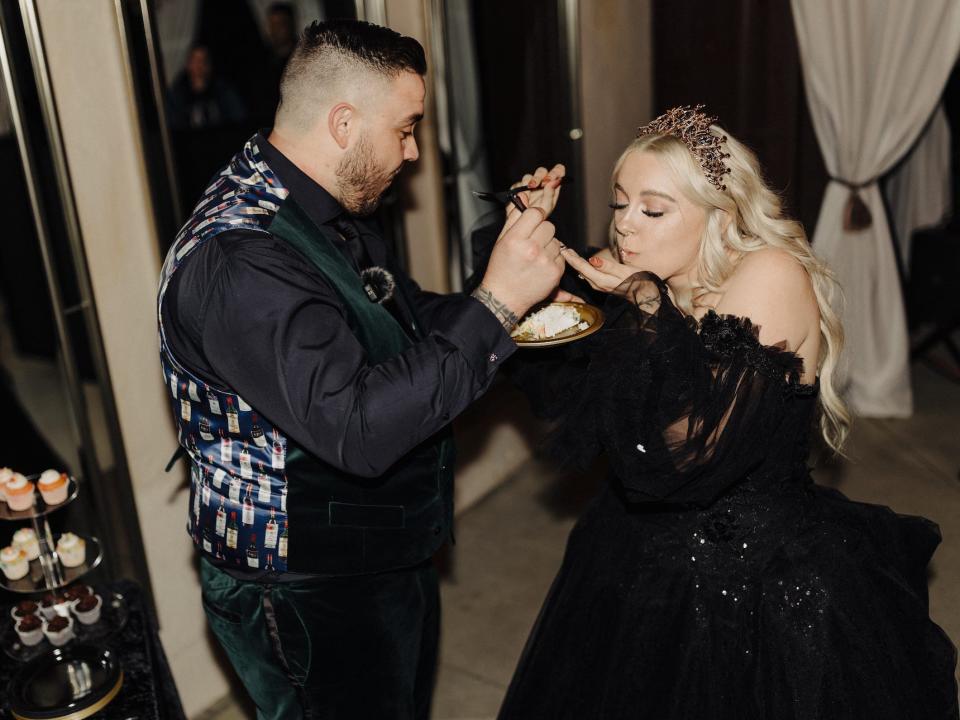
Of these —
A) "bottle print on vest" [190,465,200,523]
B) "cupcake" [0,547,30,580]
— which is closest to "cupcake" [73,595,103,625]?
"cupcake" [0,547,30,580]

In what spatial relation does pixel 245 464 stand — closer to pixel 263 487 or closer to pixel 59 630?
pixel 263 487

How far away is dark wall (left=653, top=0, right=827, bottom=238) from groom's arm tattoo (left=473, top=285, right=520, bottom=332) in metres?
2.92

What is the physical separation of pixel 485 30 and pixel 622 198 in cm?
193

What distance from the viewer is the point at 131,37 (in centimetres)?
237

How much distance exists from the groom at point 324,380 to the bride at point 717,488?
250 mm

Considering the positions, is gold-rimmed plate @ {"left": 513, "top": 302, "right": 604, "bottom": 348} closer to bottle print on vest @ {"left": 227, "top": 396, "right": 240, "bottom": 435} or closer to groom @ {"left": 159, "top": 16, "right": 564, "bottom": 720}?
groom @ {"left": 159, "top": 16, "right": 564, "bottom": 720}

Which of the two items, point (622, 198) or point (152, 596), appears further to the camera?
point (152, 596)

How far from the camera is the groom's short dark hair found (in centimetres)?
174

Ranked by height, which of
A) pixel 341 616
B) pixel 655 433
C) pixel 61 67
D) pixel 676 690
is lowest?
pixel 676 690

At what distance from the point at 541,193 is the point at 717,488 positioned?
0.66 m

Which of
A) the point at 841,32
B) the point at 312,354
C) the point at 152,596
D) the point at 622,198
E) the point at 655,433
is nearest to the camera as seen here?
the point at 312,354

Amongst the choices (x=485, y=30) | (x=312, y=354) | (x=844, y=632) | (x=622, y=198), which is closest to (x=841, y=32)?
(x=485, y=30)

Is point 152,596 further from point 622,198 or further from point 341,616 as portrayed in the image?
point 622,198

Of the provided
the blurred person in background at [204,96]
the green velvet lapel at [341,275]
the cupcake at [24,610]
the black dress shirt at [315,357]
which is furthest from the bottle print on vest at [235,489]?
the blurred person in background at [204,96]
